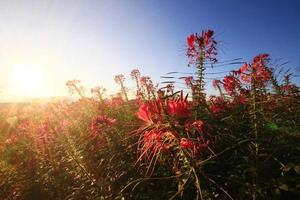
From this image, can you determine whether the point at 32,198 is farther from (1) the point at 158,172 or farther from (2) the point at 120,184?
(1) the point at 158,172

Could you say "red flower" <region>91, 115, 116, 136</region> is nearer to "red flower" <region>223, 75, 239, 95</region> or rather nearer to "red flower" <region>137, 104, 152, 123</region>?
"red flower" <region>223, 75, 239, 95</region>

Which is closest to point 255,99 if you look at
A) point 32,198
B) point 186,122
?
point 186,122

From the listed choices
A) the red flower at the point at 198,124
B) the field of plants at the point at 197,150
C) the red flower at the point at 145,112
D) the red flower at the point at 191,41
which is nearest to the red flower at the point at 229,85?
the field of plants at the point at 197,150

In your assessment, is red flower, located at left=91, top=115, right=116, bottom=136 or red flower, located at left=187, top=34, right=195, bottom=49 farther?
red flower, located at left=91, top=115, right=116, bottom=136

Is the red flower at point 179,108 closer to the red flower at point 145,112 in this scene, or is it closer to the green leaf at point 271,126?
the red flower at point 145,112

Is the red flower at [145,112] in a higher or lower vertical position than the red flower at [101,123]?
higher

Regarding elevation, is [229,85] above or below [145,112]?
above

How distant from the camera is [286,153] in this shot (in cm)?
248

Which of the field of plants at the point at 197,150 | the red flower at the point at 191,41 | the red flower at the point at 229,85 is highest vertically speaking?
the red flower at the point at 191,41

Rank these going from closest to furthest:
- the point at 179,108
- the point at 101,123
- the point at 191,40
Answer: the point at 179,108 → the point at 191,40 → the point at 101,123

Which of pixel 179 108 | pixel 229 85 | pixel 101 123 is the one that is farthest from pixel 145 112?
pixel 101 123

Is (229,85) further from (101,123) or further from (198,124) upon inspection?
(101,123)

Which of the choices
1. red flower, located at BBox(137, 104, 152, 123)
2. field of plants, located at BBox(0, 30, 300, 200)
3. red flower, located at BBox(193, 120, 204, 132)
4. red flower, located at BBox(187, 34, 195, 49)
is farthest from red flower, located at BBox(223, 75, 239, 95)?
red flower, located at BBox(137, 104, 152, 123)

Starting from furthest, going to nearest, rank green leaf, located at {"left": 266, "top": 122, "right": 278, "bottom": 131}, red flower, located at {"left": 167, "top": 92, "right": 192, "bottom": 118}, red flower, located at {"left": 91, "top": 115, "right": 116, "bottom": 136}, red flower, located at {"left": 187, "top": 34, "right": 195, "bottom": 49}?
1. red flower, located at {"left": 91, "top": 115, "right": 116, "bottom": 136}
2. red flower, located at {"left": 187, "top": 34, "right": 195, "bottom": 49}
3. green leaf, located at {"left": 266, "top": 122, "right": 278, "bottom": 131}
4. red flower, located at {"left": 167, "top": 92, "right": 192, "bottom": 118}
